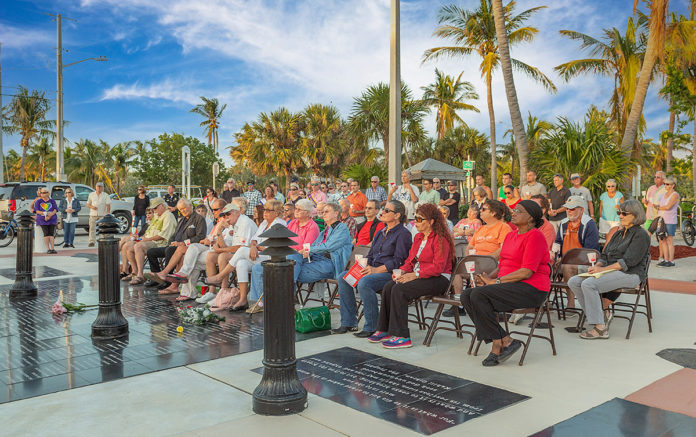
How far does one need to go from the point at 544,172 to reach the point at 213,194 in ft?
28.8

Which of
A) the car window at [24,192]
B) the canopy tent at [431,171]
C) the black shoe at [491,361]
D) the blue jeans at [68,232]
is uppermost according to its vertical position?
the canopy tent at [431,171]

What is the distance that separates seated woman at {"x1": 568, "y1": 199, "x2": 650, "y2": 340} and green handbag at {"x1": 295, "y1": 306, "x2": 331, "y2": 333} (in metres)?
2.67

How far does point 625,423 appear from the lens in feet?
11.9

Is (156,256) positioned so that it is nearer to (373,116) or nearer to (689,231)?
(689,231)

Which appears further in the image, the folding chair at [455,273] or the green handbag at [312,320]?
the green handbag at [312,320]

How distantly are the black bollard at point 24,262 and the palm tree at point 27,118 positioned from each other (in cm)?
4480

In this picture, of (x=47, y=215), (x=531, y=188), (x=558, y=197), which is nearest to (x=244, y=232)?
(x=531, y=188)

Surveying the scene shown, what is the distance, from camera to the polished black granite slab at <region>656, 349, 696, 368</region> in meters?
4.97

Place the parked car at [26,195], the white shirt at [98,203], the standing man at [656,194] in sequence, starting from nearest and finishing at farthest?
the standing man at [656,194], the white shirt at [98,203], the parked car at [26,195]

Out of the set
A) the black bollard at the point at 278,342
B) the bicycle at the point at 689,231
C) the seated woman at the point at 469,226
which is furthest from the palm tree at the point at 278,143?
the black bollard at the point at 278,342

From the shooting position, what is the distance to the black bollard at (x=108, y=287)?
6082 millimetres

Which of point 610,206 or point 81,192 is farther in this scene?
point 81,192

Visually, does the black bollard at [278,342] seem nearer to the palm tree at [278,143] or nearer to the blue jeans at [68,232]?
the blue jeans at [68,232]

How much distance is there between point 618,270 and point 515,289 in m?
1.54
